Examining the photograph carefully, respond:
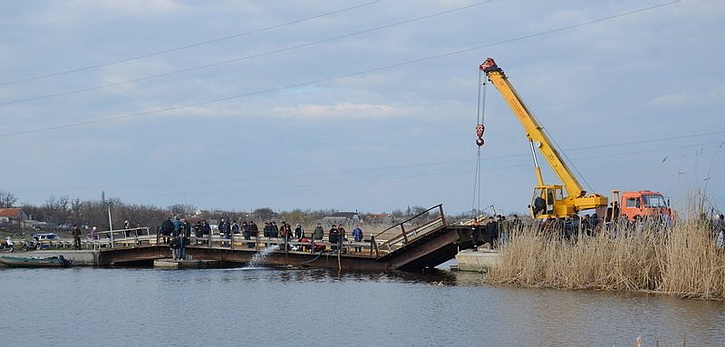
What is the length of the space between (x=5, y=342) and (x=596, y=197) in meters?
26.2

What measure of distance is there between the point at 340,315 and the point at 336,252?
14324 mm

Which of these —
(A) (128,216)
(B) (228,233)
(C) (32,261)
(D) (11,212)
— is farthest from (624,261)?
(D) (11,212)

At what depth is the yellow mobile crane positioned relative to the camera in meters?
38.4

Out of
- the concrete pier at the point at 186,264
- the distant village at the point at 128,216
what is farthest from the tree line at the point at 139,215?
the concrete pier at the point at 186,264

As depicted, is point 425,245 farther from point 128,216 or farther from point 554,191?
point 128,216

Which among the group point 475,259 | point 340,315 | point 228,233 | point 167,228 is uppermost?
point 167,228

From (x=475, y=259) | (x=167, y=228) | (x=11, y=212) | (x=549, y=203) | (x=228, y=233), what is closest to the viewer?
(x=475, y=259)

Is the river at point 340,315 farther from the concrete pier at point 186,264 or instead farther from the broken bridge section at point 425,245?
the concrete pier at point 186,264

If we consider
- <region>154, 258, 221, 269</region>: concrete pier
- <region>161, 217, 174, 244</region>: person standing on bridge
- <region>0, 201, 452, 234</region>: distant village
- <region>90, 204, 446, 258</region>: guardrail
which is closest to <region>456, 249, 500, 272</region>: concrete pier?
<region>90, 204, 446, 258</region>: guardrail

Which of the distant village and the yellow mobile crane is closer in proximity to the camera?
the yellow mobile crane

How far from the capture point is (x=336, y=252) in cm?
3688

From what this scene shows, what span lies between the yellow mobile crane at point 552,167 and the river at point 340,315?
8566mm

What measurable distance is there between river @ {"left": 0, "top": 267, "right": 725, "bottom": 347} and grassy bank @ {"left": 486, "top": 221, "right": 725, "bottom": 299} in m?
0.63

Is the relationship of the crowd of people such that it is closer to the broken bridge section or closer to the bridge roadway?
the bridge roadway
